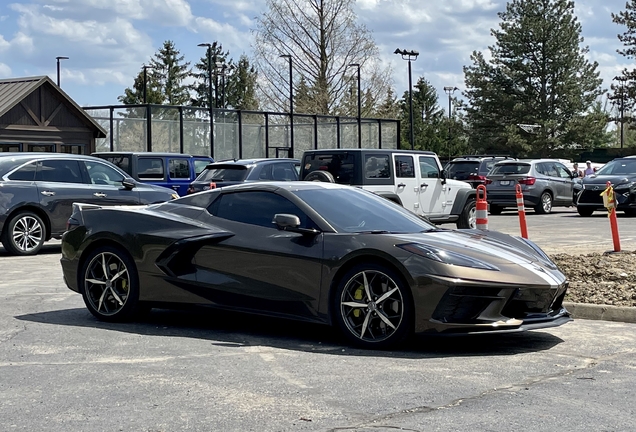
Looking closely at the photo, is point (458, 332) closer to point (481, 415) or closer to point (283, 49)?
point (481, 415)

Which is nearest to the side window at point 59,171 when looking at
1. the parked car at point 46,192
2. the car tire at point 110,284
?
the parked car at point 46,192

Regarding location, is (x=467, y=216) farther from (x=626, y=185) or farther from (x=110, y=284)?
(x=110, y=284)

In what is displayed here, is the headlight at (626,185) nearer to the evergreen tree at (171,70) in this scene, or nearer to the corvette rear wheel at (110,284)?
the corvette rear wheel at (110,284)

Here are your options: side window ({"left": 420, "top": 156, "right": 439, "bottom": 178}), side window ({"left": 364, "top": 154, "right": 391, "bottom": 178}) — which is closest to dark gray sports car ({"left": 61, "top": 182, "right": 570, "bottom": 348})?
side window ({"left": 364, "top": 154, "right": 391, "bottom": 178})

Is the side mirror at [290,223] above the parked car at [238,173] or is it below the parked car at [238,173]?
below

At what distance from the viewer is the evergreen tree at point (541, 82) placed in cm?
7619

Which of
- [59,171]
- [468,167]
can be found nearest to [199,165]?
[59,171]

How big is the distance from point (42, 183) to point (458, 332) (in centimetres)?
1095

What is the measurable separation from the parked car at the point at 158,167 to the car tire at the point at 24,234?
335 inches

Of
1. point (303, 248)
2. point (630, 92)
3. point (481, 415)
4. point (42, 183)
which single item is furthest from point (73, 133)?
point (630, 92)

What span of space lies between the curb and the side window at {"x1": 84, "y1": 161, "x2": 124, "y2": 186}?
1013cm

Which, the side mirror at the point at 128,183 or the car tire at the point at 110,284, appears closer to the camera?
the car tire at the point at 110,284

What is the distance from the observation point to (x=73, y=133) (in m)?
36.9

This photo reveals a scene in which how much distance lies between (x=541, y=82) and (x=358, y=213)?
72.2 meters
